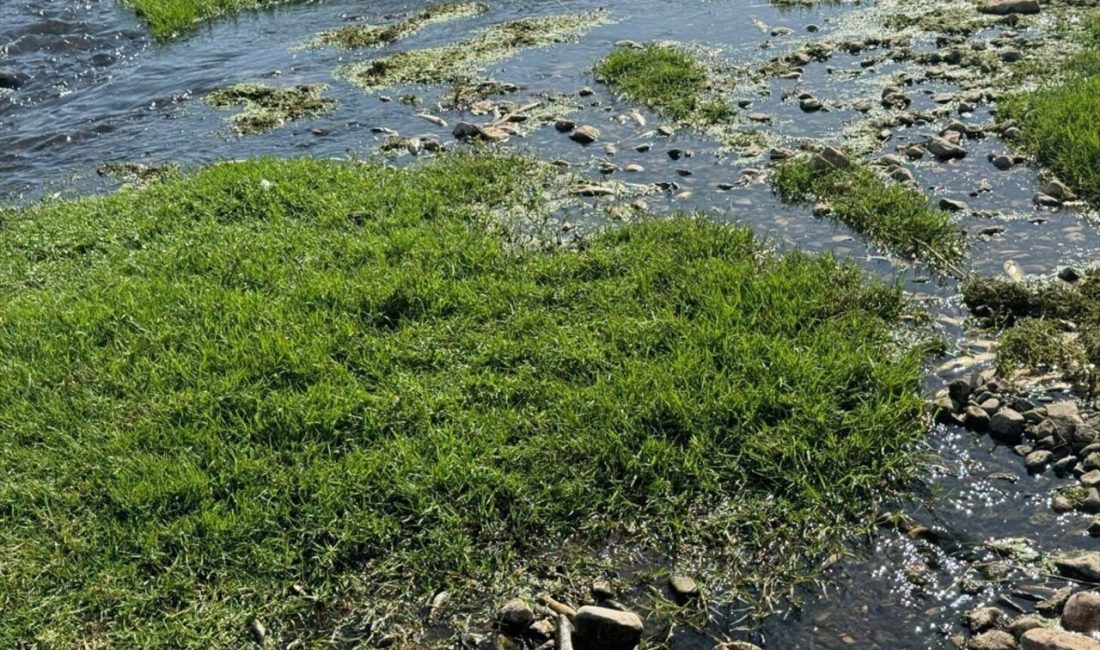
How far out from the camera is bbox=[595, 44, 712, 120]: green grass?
12.8m

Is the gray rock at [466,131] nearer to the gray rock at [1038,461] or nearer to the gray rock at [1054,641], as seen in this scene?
the gray rock at [1038,461]

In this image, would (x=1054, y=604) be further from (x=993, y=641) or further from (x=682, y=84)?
(x=682, y=84)

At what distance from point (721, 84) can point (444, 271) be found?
6.12m

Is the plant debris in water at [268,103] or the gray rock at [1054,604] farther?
the plant debris in water at [268,103]

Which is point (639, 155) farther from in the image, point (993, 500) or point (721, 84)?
point (993, 500)

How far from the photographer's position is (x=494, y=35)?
17281mm

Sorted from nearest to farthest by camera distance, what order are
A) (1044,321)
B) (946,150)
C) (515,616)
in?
(515,616), (1044,321), (946,150)

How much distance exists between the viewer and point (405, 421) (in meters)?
7.09

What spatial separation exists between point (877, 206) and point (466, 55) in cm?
872

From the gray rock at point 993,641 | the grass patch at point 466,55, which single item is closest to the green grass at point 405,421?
the gray rock at point 993,641

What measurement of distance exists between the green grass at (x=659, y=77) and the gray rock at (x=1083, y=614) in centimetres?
825

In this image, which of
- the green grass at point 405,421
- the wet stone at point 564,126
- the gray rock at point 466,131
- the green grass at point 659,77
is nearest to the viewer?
the green grass at point 405,421

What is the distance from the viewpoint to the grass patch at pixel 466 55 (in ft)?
50.2

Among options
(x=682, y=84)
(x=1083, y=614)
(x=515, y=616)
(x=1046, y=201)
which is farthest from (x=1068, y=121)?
(x=515, y=616)
